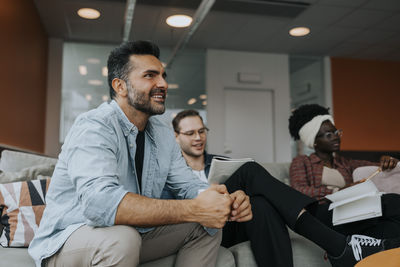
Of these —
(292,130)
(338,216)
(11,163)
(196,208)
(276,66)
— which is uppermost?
(276,66)

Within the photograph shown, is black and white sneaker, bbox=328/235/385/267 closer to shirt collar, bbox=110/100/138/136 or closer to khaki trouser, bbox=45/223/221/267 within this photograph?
khaki trouser, bbox=45/223/221/267

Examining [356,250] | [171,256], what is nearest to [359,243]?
[356,250]

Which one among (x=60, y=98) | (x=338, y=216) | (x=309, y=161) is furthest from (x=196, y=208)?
(x=60, y=98)

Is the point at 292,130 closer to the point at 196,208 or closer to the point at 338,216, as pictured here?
the point at 338,216

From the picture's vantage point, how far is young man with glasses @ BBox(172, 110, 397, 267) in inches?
61.8

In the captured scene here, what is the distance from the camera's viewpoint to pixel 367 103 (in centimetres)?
654

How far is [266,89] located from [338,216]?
15.0 ft

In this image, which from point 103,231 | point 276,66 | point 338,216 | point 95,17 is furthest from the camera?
point 276,66

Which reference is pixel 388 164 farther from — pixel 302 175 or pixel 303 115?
pixel 303 115

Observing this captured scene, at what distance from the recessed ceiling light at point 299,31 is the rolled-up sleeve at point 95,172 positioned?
4.42m

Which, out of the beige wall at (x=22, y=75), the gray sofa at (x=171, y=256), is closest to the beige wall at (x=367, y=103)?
the beige wall at (x=22, y=75)

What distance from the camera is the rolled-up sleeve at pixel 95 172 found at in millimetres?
1090

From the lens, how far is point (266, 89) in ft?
20.4

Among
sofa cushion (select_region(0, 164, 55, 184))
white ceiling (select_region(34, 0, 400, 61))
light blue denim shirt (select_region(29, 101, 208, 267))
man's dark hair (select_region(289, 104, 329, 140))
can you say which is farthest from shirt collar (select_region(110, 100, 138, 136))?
white ceiling (select_region(34, 0, 400, 61))
